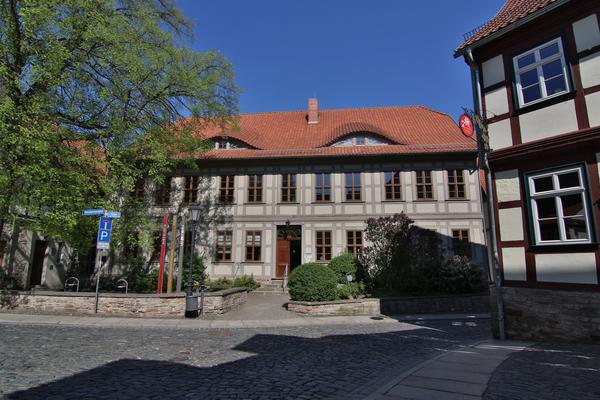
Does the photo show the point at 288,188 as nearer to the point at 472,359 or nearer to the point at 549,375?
the point at 472,359

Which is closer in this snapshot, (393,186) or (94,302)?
(94,302)

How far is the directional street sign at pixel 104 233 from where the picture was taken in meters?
12.2

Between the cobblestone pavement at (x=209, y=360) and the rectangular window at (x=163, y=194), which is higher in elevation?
the rectangular window at (x=163, y=194)

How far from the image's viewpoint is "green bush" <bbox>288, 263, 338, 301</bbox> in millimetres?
14258

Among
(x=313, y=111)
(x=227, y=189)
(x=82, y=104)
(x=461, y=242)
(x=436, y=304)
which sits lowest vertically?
(x=436, y=304)

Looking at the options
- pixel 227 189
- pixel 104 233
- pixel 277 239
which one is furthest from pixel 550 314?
pixel 227 189

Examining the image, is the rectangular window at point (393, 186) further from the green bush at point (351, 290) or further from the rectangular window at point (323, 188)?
the green bush at point (351, 290)

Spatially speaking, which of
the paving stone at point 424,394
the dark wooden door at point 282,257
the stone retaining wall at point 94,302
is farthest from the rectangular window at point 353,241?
the paving stone at point 424,394

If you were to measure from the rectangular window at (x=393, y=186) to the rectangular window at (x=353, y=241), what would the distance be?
2.87 metres

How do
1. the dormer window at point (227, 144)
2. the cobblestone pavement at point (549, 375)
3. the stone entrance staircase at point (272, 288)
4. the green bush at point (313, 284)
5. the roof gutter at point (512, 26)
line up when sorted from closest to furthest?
the cobblestone pavement at point (549, 375)
the roof gutter at point (512, 26)
the green bush at point (313, 284)
the stone entrance staircase at point (272, 288)
the dormer window at point (227, 144)

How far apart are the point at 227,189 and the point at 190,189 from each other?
2445 millimetres

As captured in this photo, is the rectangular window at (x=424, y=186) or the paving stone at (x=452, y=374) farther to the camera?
the rectangular window at (x=424, y=186)

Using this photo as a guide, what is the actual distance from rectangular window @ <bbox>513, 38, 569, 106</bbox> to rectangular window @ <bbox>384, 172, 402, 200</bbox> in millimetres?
12086

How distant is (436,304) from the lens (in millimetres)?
14844
